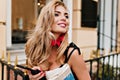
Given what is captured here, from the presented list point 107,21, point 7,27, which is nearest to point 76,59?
point 7,27

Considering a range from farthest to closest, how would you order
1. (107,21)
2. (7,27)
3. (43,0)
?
(107,21) → (43,0) → (7,27)

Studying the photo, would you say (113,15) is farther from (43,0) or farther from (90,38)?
(43,0)

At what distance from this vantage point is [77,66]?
7.69 ft

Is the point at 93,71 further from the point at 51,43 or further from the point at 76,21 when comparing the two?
the point at 51,43

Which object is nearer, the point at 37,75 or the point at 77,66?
the point at 37,75

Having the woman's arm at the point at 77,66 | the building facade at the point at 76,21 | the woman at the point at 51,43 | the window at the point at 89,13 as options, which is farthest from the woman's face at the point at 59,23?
the window at the point at 89,13

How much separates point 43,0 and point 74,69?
11.3 ft

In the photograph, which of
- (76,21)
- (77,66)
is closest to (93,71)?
(76,21)

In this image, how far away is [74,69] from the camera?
2350 mm

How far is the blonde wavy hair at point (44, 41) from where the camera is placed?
2275 millimetres

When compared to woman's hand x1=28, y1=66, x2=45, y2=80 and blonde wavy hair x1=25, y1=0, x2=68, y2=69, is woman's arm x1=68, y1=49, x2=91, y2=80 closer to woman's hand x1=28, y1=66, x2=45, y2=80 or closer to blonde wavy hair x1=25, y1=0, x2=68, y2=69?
blonde wavy hair x1=25, y1=0, x2=68, y2=69

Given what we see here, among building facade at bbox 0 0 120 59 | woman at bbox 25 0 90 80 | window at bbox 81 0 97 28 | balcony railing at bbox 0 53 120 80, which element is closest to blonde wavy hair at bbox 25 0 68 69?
woman at bbox 25 0 90 80

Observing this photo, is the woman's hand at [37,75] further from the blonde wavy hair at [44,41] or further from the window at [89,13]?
the window at [89,13]

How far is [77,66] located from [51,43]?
27cm
